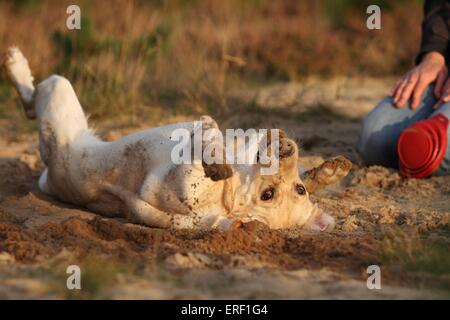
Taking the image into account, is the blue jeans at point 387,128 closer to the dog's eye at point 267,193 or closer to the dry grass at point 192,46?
the dry grass at point 192,46

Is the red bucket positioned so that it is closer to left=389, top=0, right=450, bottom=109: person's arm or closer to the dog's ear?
left=389, top=0, right=450, bottom=109: person's arm

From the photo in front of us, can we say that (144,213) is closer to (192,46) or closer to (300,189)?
(300,189)

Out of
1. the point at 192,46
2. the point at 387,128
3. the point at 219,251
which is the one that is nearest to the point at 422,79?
the point at 387,128

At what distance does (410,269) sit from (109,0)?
7.49m

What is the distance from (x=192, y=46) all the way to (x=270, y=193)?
14.8 ft

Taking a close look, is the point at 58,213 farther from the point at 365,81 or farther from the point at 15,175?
the point at 365,81

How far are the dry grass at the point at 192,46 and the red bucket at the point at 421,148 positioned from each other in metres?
1.41

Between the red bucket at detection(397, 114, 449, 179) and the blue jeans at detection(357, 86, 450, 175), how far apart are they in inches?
12.9

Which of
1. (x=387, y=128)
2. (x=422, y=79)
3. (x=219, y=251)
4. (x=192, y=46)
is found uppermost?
(x=192, y=46)

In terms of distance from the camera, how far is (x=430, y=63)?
221 inches

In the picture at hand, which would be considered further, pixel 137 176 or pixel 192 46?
pixel 192 46

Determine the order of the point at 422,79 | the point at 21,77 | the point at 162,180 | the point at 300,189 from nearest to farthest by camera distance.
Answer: the point at 162,180
the point at 300,189
the point at 21,77
the point at 422,79

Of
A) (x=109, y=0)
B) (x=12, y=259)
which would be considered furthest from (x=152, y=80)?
(x=12, y=259)
